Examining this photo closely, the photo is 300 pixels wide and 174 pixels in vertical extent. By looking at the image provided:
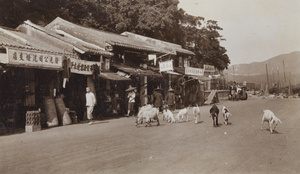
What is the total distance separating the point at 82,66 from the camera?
1457 cm

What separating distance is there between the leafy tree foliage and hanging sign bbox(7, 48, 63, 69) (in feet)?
35.6

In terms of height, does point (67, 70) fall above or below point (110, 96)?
above

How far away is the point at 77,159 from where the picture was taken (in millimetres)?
6352

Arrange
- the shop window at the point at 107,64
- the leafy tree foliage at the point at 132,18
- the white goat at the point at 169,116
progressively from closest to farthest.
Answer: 1. the white goat at the point at 169,116
2. the shop window at the point at 107,64
3. the leafy tree foliage at the point at 132,18

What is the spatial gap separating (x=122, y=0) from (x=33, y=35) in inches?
589

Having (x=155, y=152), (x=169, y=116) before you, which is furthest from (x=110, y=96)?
(x=155, y=152)

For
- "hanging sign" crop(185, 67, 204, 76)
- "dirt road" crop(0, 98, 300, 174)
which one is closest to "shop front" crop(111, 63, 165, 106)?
"hanging sign" crop(185, 67, 204, 76)

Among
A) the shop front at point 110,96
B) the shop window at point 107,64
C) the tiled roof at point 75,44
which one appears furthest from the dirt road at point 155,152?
the shop window at point 107,64

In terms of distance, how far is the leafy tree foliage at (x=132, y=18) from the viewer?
23.1 metres

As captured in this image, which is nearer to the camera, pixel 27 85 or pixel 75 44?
pixel 27 85

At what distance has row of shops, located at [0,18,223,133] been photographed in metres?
12.3

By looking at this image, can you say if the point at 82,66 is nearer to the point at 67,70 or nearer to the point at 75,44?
the point at 67,70

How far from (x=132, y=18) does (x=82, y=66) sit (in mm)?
18117

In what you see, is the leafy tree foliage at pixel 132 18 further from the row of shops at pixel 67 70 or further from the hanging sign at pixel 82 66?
the hanging sign at pixel 82 66
